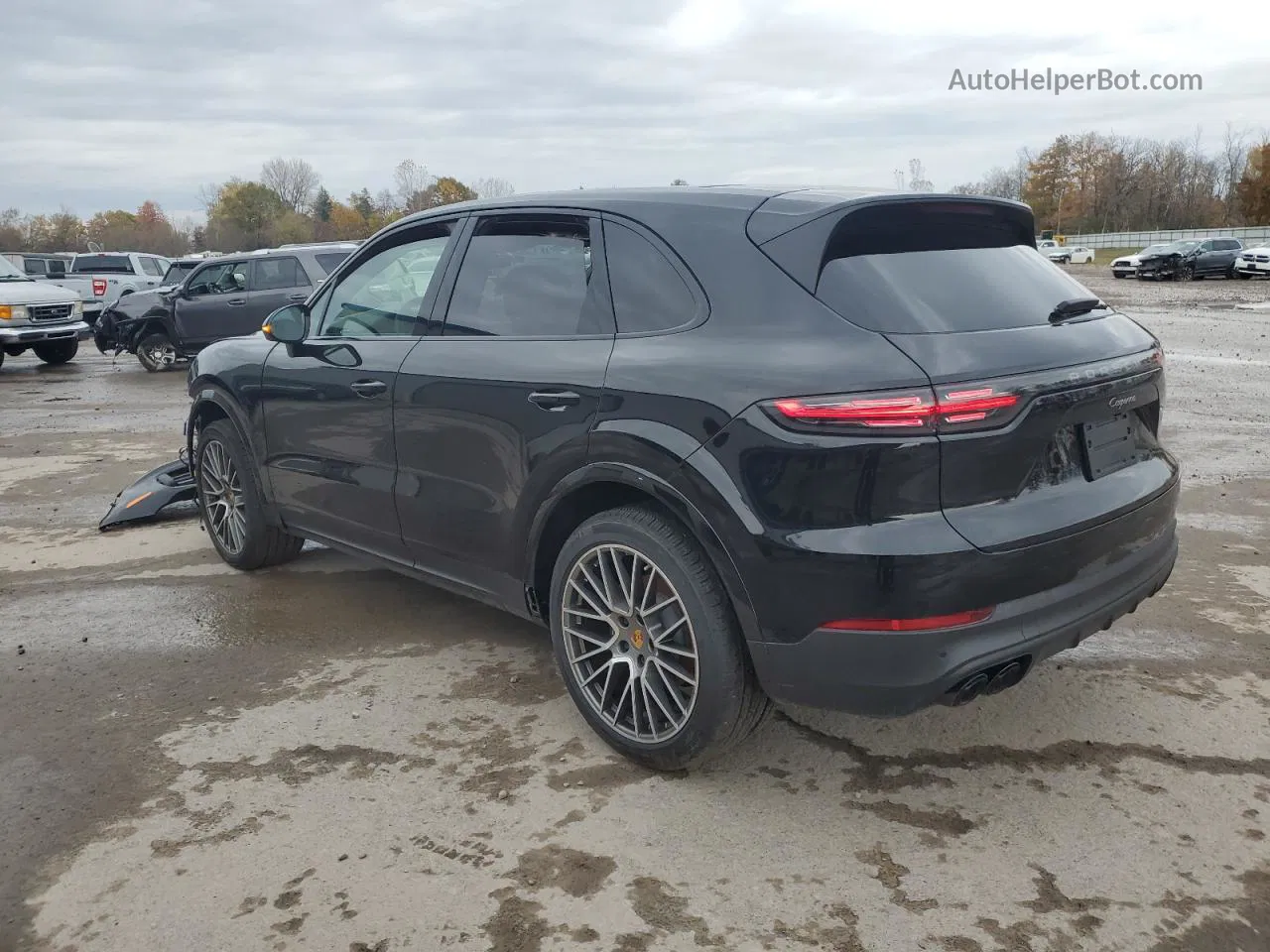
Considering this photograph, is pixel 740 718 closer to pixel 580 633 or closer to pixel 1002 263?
pixel 580 633

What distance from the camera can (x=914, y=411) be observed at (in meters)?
2.74

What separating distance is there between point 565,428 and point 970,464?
127 centimetres

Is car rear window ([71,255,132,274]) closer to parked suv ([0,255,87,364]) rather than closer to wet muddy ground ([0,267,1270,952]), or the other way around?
parked suv ([0,255,87,364])

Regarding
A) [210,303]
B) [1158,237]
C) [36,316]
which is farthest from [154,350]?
[1158,237]

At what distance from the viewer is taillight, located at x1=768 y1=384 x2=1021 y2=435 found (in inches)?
108

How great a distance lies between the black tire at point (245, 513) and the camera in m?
5.34

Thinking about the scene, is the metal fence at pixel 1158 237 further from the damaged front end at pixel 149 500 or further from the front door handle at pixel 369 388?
the front door handle at pixel 369 388

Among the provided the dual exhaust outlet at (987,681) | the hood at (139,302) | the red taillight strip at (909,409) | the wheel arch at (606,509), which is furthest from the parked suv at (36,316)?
the dual exhaust outlet at (987,681)

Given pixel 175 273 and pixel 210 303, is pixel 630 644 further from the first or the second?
pixel 175 273

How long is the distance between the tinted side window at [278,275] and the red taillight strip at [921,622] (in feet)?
45.4

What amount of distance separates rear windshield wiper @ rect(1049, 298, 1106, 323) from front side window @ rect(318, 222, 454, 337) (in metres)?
2.25

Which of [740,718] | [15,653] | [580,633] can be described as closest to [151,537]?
[15,653]

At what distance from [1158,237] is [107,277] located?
74704mm

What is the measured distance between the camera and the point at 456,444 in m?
3.88
